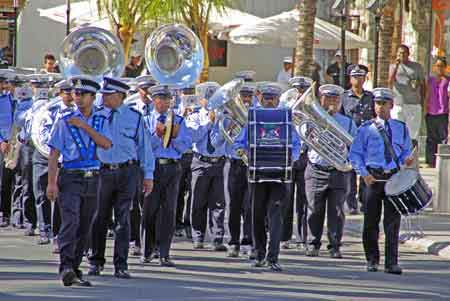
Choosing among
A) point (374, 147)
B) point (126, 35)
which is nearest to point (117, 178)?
point (374, 147)

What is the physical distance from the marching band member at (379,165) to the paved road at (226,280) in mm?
296

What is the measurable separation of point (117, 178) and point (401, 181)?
3.08 m

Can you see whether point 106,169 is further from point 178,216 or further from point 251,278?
point 178,216

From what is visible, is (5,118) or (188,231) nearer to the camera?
(5,118)

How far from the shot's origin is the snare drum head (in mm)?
14703

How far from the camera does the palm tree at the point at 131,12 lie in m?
33.0

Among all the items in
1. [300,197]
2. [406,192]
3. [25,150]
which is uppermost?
[25,150]

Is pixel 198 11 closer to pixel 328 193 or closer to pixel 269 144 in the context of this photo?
pixel 328 193

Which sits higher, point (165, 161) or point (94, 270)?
point (165, 161)

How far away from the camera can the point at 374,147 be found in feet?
49.0

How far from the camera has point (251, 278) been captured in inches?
555

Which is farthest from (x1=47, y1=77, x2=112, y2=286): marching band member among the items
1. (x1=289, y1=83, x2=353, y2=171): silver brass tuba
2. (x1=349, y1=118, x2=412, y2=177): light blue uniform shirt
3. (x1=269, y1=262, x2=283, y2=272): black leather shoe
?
(x1=289, y1=83, x2=353, y2=171): silver brass tuba

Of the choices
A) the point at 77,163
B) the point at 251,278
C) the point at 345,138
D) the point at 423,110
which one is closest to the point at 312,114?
the point at 345,138

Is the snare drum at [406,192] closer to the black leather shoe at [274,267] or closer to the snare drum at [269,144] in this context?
the snare drum at [269,144]
